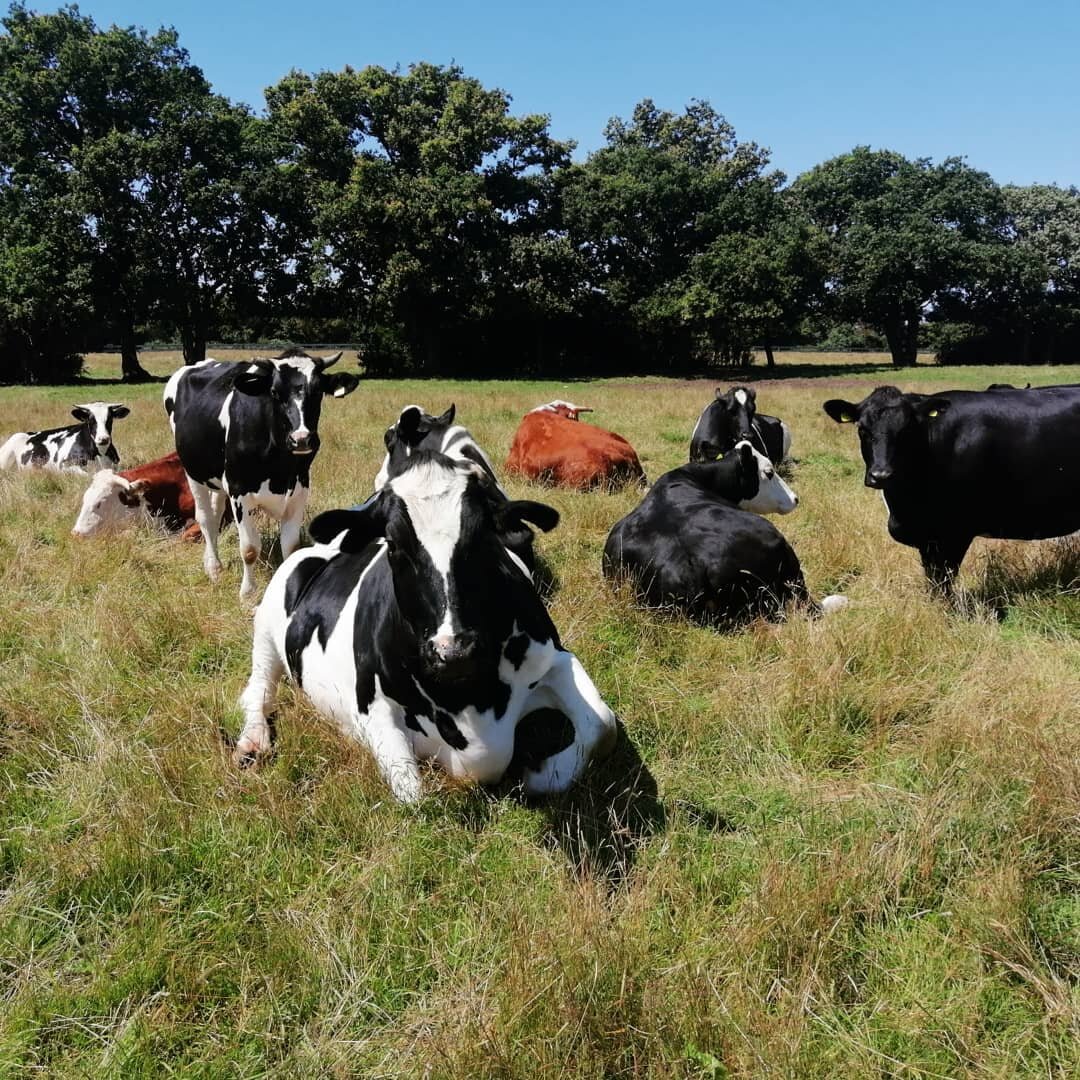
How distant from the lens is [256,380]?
21.7ft

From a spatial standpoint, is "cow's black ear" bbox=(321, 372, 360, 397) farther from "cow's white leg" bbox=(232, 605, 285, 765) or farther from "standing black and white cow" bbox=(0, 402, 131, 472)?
"standing black and white cow" bbox=(0, 402, 131, 472)

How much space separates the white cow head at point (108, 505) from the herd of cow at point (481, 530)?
0.02 m

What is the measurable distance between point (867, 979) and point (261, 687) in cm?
304

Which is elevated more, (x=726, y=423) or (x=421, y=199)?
(x=421, y=199)

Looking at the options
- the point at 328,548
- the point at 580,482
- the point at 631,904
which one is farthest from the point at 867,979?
the point at 580,482

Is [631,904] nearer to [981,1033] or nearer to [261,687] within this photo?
[981,1033]

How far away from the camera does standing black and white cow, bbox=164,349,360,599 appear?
6.65m

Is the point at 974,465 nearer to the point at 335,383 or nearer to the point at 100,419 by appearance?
the point at 335,383

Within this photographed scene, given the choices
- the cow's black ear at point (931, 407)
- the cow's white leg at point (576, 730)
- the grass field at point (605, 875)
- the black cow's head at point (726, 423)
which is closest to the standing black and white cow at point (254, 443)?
the grass field at point (605, 875)

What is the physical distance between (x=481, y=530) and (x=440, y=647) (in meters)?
0.48

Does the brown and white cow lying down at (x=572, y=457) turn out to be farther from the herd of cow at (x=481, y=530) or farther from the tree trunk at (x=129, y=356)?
the tree trunk at (x=129, y=356)

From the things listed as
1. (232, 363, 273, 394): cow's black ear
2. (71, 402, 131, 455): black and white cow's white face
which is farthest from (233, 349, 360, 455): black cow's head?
(71, 402, 131, 455): black and white cow's white face

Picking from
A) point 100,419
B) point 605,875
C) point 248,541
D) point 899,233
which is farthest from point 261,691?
point 899,233

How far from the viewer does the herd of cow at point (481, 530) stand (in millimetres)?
3105
